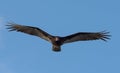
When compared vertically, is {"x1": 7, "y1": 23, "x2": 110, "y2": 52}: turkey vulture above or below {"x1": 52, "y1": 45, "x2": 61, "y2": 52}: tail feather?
above

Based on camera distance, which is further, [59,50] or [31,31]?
[31,31]

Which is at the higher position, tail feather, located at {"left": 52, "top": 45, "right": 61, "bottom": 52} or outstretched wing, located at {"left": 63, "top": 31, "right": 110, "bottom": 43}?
outstretched wing, located at {"left": 63, "top": 31, "right": 110, "bottom": 43}

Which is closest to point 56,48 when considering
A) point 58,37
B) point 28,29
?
point 58,37

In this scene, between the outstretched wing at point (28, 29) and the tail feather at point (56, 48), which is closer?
the tail feather at point (56, 48)

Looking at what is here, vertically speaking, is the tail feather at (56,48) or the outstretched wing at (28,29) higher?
the outstretched wing at (28,29)

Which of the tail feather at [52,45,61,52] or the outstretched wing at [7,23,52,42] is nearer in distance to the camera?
the tail feather at [52,45,61,52]

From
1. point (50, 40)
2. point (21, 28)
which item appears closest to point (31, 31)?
point (21, 28)

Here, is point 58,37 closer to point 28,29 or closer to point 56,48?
point 56,48

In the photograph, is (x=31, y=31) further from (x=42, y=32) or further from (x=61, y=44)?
(x=61, y=44)

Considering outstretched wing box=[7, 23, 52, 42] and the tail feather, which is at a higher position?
outstretched wing box=[7, 23, 52, 42]

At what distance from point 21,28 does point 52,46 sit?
335cm

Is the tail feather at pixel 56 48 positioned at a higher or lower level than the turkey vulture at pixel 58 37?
lower

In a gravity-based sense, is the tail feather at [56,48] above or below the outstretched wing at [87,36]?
below

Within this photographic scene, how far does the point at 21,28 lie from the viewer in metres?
22.5
